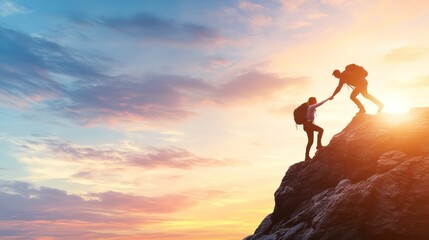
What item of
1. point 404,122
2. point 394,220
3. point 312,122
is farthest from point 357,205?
point 312,122

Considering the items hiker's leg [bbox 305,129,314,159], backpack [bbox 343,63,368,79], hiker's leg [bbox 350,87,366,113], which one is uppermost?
backpack [bbox 343,63,368,79]

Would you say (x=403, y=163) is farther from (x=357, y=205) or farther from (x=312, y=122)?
(x=312, y=122)

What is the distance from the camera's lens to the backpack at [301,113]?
26500 mm

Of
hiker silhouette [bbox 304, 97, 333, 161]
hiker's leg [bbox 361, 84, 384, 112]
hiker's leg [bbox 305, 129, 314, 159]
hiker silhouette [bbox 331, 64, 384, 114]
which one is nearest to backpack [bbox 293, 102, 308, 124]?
hiker silhouette [bbox 304, 97, 333, 161]

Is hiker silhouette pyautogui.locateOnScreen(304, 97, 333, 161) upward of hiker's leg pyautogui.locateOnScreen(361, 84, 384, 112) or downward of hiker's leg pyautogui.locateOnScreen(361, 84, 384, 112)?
downward

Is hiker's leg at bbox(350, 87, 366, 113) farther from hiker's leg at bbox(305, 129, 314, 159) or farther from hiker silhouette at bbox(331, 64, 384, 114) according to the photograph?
hiker's leg at bbox(305, 129, 314, 159)

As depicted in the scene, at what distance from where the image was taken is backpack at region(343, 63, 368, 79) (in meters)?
25.6

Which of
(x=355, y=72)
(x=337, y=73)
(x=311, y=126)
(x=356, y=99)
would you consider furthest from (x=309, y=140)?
(x=355, y=72)

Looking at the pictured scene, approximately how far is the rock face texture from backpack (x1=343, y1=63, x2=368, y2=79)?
8.73ft

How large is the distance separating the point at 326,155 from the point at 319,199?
3711 millimetres

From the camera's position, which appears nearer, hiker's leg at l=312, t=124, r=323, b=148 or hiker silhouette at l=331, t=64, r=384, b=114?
hiker silhouette at l=331, t=64, r=384, b=114

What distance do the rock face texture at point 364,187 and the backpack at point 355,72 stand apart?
2661 millimetres

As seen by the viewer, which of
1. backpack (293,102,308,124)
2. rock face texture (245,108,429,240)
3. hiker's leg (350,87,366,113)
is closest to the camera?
rock face texture (245,108,429,240)

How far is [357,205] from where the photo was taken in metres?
18.9
